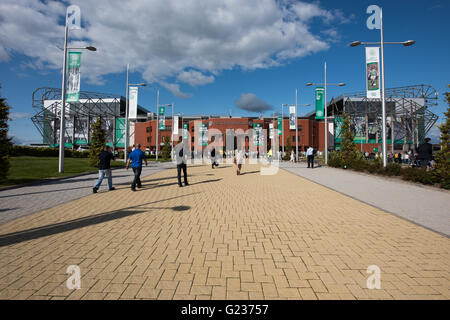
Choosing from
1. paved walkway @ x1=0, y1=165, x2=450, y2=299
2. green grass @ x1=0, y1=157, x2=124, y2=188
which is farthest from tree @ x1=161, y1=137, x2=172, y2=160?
paved walkway @ x1=0, y1=165, x2=450, y2=299

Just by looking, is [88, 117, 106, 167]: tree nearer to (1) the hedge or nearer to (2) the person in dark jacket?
(1) the hedge

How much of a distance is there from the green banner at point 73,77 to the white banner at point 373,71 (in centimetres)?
1813

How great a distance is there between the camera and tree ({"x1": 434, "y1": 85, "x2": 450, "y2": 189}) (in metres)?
8.58

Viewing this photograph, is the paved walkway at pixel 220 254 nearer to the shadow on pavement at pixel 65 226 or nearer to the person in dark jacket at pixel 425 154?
the shadow on pavement at pixel 65 226

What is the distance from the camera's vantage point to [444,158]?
8.97 metres

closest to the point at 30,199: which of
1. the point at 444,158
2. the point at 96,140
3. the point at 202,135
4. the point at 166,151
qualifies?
the point at 96,140

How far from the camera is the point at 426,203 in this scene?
6.33m

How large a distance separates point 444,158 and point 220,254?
10837 millimetres

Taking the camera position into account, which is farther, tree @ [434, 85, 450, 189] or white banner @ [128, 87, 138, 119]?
white banner @ [128, 87, 138, 119]

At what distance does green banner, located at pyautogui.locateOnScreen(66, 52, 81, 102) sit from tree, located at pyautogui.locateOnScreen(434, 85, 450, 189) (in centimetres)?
1905

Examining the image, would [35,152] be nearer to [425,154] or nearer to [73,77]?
[73,77]

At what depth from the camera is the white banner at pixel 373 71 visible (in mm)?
13562
